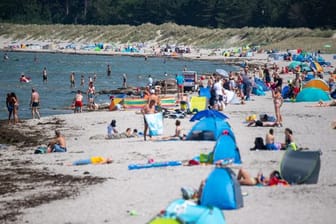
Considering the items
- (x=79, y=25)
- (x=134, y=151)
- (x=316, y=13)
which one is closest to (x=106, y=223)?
(x=134, y=151)

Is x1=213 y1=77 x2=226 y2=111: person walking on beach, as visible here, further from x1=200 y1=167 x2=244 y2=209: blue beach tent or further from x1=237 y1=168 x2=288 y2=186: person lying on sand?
x1=200 y1=167 x2=244 y2=209: blue beach tent

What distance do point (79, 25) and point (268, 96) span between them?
9764 centimetres

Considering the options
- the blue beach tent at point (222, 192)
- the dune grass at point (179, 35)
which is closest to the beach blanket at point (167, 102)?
the blue beach tent at point (222, 192)

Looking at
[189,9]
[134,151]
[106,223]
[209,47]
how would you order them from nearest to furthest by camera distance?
[106,223] → [134,151] → [209,47] → [189,9]

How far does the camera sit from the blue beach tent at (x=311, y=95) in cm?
3275

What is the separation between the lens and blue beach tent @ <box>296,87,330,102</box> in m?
32.8

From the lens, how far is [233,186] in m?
13.8

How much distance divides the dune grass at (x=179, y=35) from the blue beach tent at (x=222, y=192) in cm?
6794

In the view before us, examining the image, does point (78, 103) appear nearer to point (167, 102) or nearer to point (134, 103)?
point (134, 103)

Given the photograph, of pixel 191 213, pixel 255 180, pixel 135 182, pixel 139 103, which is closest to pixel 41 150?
pixel 135 182

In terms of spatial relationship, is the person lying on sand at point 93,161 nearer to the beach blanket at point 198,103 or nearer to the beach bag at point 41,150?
the beach bag at point 41,150

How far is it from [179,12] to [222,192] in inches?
4453

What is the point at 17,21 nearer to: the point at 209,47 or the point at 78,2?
the point at 78,2

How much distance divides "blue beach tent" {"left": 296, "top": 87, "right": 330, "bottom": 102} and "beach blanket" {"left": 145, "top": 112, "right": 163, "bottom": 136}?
1110cm
